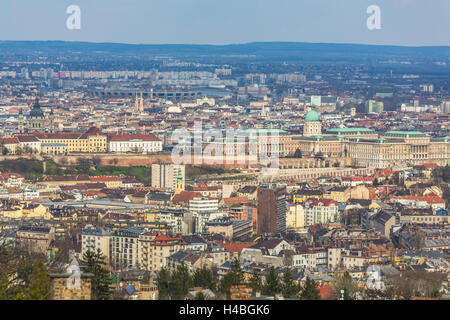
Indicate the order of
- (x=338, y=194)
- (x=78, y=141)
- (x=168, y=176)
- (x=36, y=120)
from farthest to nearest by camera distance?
1. (x=36, y=120)
2. (x=78, y=141)
3. (x=168, y=176)
4. (x=338, y=194)

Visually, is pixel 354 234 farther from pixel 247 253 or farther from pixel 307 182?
pixel 307 182

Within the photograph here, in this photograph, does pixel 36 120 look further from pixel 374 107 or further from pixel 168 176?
pixel 374 107

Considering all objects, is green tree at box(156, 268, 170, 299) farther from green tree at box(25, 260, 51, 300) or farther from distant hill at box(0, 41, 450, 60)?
distant hill at box(0, 41, 450, 60)

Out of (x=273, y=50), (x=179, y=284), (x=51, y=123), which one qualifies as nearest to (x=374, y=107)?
(x=51, y=123)

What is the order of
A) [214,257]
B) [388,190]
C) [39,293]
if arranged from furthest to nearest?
[388,190] < [214,257] < [39,293]

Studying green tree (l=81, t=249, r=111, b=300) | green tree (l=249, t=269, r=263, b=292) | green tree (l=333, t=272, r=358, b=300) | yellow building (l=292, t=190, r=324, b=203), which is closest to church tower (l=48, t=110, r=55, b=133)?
yellow building (l=292, t=190, r=324, b=203)

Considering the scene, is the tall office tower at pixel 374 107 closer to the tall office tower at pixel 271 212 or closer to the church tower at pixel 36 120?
the church tower at pixel 36 120
